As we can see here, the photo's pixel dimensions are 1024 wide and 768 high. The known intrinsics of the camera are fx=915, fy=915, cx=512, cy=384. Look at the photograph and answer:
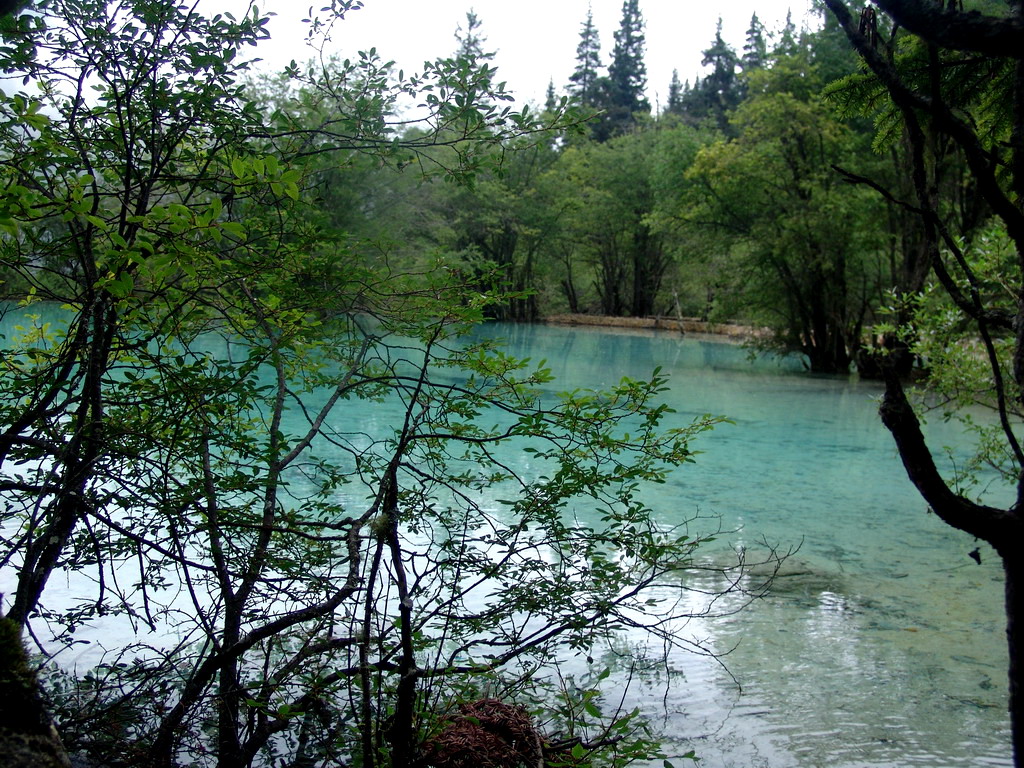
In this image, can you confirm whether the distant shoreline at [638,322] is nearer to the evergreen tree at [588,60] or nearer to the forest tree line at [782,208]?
the forest tree line at [782,208]

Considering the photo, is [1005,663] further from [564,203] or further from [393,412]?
[564,203]

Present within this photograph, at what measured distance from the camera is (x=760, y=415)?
1500cm

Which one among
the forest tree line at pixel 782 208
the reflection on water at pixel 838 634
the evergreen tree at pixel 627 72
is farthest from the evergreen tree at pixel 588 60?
the reflection on water at pixel 838 634

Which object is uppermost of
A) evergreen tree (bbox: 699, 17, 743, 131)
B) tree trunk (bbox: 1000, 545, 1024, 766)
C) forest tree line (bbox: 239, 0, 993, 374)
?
evergreen tree (bbox: 699, 17, 743, 131)

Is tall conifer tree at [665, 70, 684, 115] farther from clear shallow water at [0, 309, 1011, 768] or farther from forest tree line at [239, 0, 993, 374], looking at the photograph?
clear shallow water at [0, 309, 1011, 768]

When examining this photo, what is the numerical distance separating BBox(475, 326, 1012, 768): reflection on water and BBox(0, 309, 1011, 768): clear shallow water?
11 mm

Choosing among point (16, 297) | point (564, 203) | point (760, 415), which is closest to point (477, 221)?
point (564, 203)

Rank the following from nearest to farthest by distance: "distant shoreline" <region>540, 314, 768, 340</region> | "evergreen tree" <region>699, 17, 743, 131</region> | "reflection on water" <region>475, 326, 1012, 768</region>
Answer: "reflection on water" <region>475, 326, 1012, 768</region>
"distant shoreline" <region>540, 314, 768, 340</region>
"evergreen tree" <region>699, 17, 743, 131</region>

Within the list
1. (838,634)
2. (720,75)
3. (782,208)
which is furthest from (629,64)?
(838,634)

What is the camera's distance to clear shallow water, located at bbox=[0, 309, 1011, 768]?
13.0 ft

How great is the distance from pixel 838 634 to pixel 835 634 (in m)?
0.02

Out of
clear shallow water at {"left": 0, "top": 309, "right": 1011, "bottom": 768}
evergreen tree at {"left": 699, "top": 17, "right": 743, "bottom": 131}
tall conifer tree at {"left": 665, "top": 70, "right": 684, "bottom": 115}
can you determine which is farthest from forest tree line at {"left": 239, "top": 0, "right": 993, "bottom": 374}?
tall conifer tree at {"left": 665, "top": 70, "right": 684, "bottom": 115}

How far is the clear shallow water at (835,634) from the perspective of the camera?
3959mm

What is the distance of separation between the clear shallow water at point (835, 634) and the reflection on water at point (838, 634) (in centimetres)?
1
